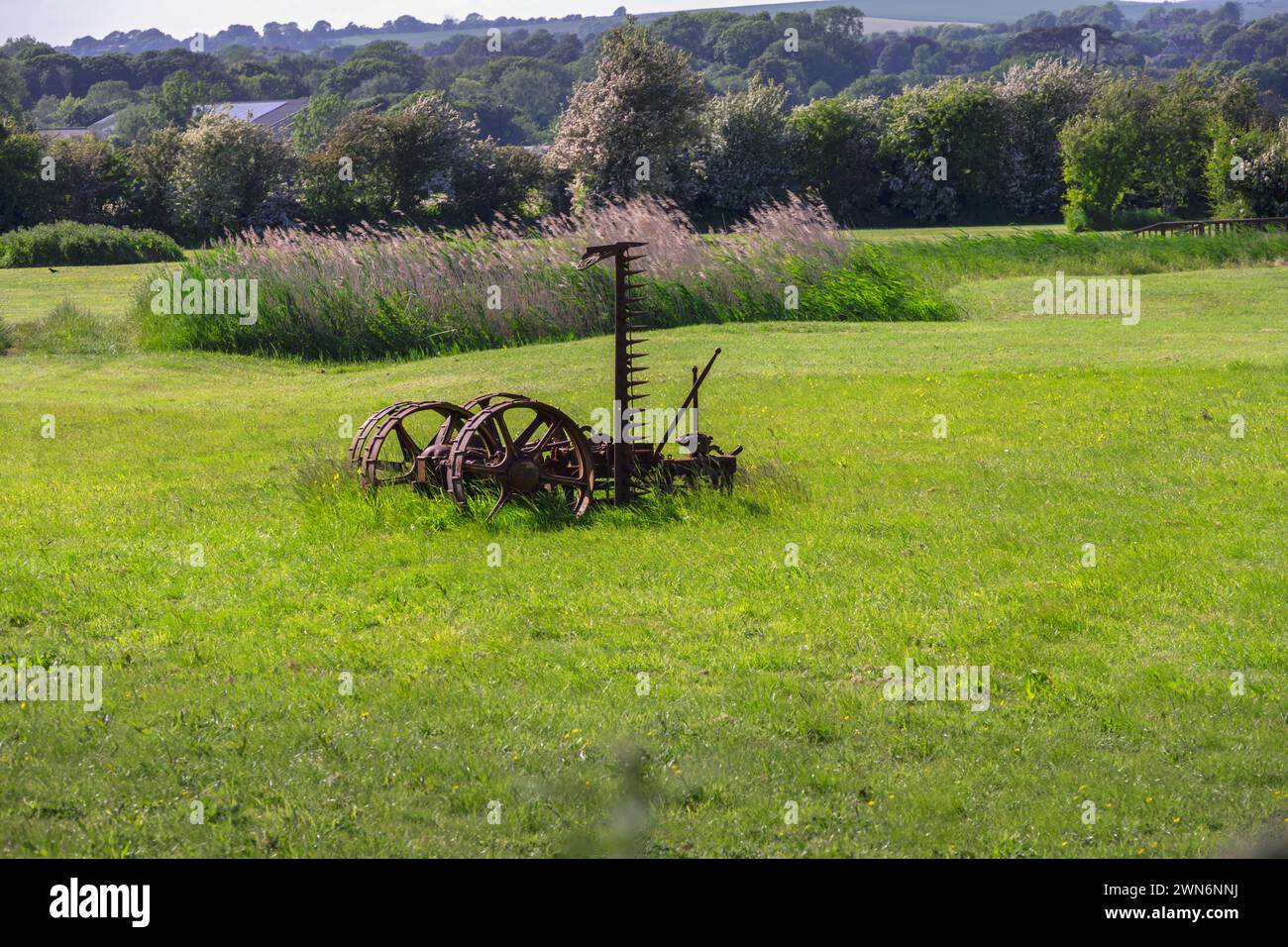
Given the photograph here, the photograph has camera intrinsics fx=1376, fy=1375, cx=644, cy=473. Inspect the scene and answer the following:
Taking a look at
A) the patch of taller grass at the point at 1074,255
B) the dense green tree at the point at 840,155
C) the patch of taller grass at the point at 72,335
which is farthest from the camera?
the dense green tree at the point at 840,155

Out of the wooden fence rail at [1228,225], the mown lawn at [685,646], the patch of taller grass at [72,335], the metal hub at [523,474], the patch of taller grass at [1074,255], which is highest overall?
the wooden fence rail at [1228,225]

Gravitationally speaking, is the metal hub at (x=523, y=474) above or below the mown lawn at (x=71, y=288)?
below

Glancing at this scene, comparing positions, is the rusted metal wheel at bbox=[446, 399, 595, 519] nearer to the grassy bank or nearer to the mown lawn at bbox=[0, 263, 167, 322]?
the mown lawn at bbox=[0, 263, 167, 322]

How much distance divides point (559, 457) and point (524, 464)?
1.69 ft

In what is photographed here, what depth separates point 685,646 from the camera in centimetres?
763

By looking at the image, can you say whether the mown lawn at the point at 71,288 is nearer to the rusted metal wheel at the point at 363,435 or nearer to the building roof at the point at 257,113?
the rusted metal wheel at the point at 363,435

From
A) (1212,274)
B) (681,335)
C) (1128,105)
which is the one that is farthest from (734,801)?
(1128,105)

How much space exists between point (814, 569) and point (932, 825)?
11.8ft

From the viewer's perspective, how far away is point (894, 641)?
25.0 feet

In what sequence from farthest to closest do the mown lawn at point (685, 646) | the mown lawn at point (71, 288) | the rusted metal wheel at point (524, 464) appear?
1. the mown lawn at point (71, 288)
2. the rusted metal wheel at point (524, 464)
3. the mown lawn at point (685, 646)

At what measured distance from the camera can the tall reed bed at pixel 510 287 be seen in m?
22.0

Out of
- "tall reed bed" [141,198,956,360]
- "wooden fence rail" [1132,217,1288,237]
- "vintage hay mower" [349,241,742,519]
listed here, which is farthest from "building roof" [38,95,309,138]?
"vintage hay mower" [349,241,742,519]

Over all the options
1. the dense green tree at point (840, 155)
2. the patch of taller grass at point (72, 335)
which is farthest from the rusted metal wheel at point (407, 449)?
the dense green tree at point (840, 155)

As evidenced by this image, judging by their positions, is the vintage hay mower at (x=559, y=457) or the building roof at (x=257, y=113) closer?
the vintage hay mower at (x=559, y=457)
